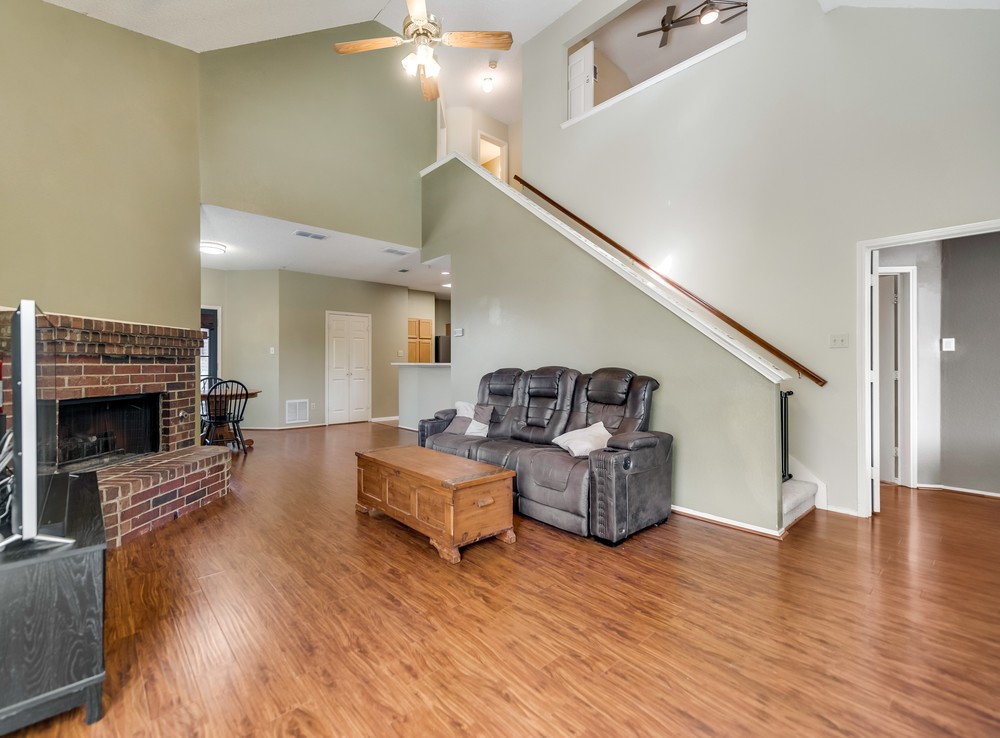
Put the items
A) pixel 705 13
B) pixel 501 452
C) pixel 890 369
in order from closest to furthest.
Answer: pixel 501 452, pixel 890 369, pixel 705 13

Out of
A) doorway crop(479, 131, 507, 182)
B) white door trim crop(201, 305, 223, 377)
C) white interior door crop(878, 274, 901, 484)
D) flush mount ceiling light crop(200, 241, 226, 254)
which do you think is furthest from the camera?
doorway crop(479, 131, 507, 182)

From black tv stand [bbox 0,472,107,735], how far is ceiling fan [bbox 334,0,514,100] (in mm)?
3637

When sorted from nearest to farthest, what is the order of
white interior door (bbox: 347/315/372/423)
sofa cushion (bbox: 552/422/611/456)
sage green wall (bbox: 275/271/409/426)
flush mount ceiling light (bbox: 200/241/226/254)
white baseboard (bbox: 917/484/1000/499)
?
sofa cushion (bbox: 552/422/611/456) → white baseboard (bbox: 917/484/1000/499) → flush mount ceiling light (bbox: 200/241/226/254) → sage green wall (bbox: 275/271/409/426) → white interior door (bbox: 347/315/372/423)

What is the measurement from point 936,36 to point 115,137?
20.1 feet

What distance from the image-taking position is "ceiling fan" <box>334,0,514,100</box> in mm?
3312

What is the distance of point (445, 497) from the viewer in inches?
100

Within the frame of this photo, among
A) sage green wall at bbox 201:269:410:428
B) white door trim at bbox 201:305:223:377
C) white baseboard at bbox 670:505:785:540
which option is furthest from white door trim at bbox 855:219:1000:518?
white door trim at bbox 201:305:223:377

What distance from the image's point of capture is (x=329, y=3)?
182 inches

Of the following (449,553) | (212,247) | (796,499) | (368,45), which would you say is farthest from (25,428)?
(212,247)

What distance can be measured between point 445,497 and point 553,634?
3.11ft

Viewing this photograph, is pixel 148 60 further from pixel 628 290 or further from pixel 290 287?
pixel 628 290

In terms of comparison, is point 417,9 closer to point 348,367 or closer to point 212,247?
point 212,247

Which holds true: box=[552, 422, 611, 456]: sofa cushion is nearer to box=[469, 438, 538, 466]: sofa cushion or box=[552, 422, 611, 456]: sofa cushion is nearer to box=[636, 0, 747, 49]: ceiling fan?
box=[469, 438, 538, 466]: sofa cushion

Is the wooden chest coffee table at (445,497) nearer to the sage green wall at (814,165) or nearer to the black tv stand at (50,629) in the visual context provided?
the black tv stand at (50,629)
